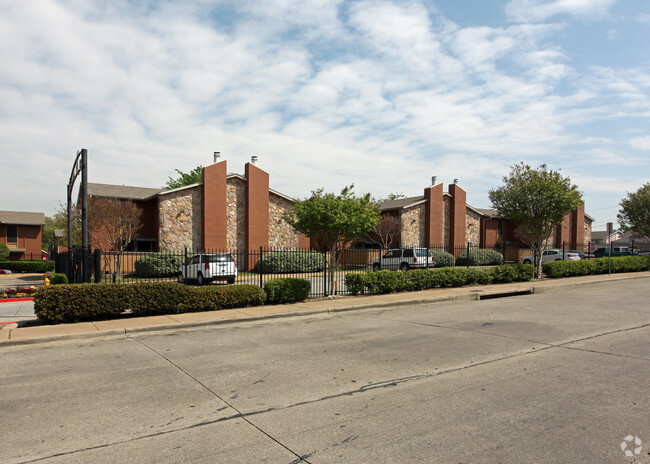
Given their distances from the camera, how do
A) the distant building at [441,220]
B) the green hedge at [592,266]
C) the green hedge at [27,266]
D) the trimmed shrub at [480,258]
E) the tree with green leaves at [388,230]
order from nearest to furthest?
the green hedge at [592,266] < the trimmed shrub at [480,258] < the green hedge at [27,266] < the tree with green leaves at [388,230] < the distant building at [441,220]

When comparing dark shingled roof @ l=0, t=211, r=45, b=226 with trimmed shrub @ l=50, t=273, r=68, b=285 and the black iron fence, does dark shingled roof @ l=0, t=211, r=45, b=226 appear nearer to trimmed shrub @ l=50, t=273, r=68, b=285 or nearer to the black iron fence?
the black iron fence

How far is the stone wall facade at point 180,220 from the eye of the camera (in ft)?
96.2

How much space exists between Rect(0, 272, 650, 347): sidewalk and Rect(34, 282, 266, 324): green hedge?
325 millimetres

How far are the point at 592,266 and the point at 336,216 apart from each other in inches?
750

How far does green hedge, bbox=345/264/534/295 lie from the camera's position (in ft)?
55.3

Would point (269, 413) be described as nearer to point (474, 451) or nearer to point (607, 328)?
point (474, 451)

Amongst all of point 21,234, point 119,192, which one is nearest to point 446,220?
point 119,192

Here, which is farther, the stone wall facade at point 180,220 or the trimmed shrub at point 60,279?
the stone wall facade at point 180,220

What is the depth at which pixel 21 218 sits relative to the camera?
45844mm

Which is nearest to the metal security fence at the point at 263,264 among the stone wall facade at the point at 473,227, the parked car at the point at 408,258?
the parked car at the point at 408,258

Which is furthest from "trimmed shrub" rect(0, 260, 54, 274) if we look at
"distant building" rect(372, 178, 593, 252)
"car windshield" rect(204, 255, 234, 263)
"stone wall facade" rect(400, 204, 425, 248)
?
"stone wall facade" rect(400, 204, 425, 248)

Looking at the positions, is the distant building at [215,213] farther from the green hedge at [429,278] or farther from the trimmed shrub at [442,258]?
the green hedge at [429,278]

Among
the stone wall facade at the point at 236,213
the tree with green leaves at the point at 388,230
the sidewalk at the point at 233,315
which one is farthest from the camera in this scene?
the tree with green leaves at the point at 388,230

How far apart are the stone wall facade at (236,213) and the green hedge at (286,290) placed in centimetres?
1707
